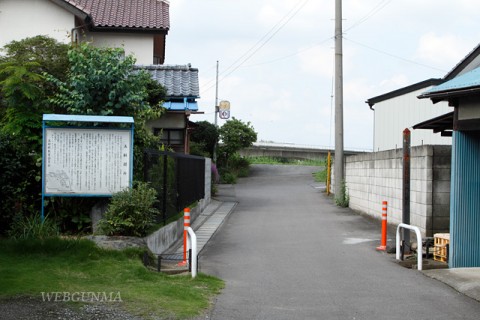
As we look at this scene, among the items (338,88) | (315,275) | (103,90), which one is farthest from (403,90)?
(315,275)

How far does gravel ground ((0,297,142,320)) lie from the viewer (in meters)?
6.66

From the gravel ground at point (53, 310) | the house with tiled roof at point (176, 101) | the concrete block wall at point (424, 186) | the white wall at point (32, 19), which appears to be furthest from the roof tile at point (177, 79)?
the gravel ground at point (53, 310)

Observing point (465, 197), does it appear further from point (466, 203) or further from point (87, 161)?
point (87, 161)

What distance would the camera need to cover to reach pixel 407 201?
1280 cm

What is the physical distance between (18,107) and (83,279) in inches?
204

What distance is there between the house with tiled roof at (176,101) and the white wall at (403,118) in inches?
449

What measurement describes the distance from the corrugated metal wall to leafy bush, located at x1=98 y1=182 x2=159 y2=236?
5.76 metres

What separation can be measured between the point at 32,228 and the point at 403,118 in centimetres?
2456

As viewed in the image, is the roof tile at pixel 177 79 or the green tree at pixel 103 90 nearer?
the green tree at pixel 103 90

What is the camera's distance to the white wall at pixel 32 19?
2297cm

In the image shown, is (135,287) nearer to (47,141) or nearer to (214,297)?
(214,297)

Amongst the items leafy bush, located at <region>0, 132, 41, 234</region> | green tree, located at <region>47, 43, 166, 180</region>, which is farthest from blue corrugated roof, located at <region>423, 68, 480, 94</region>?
leafy bush, located at <region>0, 132, 41, 234</region>

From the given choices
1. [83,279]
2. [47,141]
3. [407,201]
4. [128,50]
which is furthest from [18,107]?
[128,50]

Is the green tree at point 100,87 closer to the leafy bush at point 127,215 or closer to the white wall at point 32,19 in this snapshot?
the leafy bush at point 127,215
